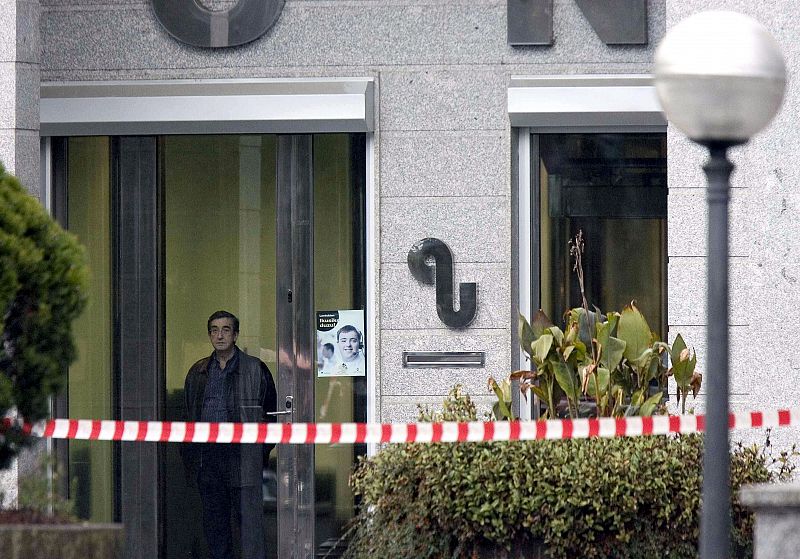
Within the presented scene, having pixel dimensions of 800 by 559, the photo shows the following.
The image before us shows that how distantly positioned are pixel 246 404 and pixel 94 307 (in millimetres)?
1305

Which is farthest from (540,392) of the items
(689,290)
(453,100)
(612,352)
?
(453,100)

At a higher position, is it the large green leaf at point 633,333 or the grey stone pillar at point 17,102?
the grey stone pillar at point 17,102

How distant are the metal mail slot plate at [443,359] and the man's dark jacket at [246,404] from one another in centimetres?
104

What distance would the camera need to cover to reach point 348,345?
934 cm

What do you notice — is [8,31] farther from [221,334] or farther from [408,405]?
[408,405]

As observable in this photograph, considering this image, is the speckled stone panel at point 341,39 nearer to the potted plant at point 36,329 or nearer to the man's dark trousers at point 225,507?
the man's dark trousers at point 225,507

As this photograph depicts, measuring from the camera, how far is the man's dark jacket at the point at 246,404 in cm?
941

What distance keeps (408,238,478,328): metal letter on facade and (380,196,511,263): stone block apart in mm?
52

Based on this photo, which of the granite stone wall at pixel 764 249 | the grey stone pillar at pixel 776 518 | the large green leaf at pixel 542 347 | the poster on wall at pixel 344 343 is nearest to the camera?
the grey stone pillar at pixel 776 518

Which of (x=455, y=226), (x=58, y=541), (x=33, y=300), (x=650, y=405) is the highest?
(x=455, y=226)

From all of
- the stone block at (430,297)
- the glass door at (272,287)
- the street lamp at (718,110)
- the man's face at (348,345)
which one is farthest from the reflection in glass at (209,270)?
the street lamp at (718,110)

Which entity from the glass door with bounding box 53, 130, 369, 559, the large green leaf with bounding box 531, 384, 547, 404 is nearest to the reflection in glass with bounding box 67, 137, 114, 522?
the glass door with bounding box 53, 130, 369, 559

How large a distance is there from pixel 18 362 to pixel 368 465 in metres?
2.58

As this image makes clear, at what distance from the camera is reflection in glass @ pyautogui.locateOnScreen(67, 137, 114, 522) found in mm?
9531
